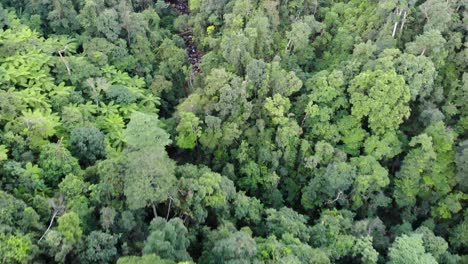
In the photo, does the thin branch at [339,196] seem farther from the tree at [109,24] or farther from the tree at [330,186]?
the tree at [109,24]

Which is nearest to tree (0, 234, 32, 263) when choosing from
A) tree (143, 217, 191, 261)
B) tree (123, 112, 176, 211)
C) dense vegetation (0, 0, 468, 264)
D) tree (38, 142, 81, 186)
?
dense vegetation (0, 0, 468, 264)

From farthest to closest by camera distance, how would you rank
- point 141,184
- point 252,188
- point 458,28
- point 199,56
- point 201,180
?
point 199,56 → point 458,28 → point 252,188 → point 201,180 → point 141,184

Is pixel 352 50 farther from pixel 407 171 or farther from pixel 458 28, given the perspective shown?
pixel 407 171

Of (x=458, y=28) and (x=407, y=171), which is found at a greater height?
(x=458, y=28)

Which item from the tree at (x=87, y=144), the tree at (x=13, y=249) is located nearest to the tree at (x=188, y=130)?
the tree at (x=87, y=144)

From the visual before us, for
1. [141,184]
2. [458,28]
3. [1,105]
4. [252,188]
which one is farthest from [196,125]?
[458,28]

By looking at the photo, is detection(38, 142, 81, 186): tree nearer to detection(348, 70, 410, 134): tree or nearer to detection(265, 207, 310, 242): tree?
detection(265, 207, 310, 242): tree
